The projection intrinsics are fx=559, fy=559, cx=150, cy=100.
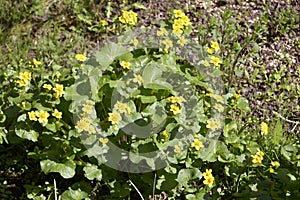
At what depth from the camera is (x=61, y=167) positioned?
9.08 feet

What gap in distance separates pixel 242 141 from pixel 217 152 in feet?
0.60

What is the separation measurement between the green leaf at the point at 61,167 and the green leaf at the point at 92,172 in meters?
0.07

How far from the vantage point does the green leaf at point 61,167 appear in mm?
2766

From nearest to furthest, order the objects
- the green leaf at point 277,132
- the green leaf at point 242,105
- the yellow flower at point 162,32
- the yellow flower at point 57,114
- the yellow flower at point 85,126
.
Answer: the yellow flower at point 85,126, the yellow flower at point 57,114, the yellow flower at point 162,32, the green leaf at point 242,105, the green leaf at point 277,132

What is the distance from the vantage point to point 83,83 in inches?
112

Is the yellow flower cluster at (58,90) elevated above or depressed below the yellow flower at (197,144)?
above

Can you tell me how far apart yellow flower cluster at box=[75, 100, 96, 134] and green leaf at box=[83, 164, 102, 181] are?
9.1 inches

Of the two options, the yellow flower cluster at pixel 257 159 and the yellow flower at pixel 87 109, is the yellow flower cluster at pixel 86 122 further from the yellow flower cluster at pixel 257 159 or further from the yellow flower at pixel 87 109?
the yellow flower cluster at pixel 257 159

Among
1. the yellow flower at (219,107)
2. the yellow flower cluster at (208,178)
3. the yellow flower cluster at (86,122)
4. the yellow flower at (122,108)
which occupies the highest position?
the yellow flower at (122,108)

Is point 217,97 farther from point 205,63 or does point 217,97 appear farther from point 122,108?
point 122,108

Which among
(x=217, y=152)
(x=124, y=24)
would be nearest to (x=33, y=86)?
Answer: (x=124, y=24)

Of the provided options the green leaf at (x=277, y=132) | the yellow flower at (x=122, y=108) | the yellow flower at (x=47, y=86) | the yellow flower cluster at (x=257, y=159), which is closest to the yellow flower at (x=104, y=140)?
the yellow flower at (x=122, y=108)

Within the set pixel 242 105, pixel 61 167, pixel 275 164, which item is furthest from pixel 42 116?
pixel 275 164

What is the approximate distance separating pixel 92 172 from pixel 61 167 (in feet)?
0.53
